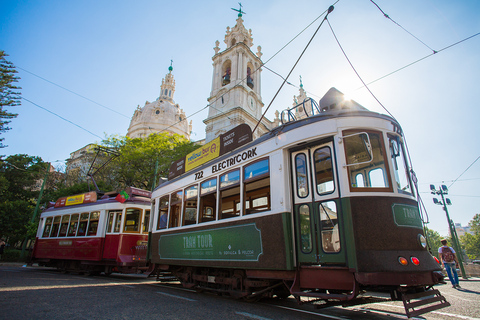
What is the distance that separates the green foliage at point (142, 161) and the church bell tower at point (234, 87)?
22.9ft

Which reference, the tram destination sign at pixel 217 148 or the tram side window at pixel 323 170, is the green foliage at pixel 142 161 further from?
the tram side window at pixel 323 170

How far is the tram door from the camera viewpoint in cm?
415

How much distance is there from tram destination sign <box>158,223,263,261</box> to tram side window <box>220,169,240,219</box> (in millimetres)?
426

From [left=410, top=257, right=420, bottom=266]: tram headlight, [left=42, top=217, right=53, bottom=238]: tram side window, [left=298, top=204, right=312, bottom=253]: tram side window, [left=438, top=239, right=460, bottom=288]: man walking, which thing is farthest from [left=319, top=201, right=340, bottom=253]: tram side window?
Answer: [left=42, top=217, right=53, bottom=238]: tram side window

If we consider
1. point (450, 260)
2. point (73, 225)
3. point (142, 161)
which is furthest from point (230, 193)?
point (142, 161)

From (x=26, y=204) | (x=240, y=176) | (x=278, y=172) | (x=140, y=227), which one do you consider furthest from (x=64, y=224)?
(x=26, y=204)

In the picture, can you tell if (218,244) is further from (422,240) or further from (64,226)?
(64,226)

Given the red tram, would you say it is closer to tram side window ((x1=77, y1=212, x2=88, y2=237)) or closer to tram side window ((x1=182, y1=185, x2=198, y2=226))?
tram side window ((x1=77, y1=212, x2=88, y2=237))

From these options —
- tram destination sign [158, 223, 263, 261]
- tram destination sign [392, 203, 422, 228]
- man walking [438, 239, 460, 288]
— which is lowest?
man walking [438, 239, 460, 288]

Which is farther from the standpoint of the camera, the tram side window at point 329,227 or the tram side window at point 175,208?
the tram side window at point 175,208

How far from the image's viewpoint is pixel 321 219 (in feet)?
14.2

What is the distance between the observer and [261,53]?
42.8m

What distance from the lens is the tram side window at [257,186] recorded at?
532 cm

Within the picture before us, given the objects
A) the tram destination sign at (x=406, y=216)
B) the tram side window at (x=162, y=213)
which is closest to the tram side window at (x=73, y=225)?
the tram side window at (x=162, y=213)
